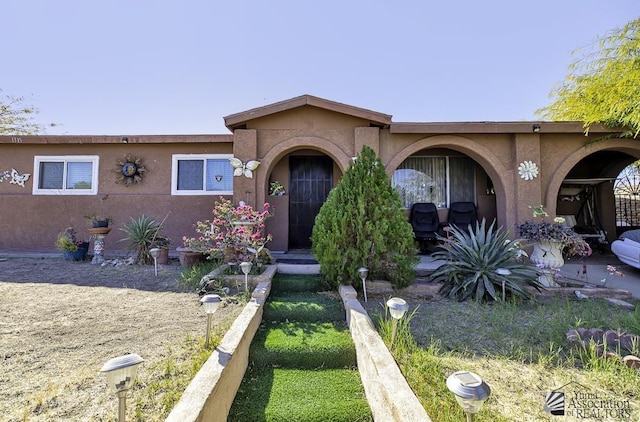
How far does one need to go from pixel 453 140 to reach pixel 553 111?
8.87 m

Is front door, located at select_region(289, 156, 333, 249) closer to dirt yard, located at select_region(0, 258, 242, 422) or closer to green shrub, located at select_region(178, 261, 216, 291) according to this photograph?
green shrub, located at select_region(178, 261, 216, 291)

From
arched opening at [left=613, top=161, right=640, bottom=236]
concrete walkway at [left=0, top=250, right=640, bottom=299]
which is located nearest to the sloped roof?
concrete walkway at [left=0, top=250, right=640, bottom=299]

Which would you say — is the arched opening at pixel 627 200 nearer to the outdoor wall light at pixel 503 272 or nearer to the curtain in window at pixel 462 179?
the curtain in window at pixel 462 179

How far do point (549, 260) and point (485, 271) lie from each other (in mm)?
1725

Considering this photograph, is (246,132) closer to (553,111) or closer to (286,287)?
(286,287)

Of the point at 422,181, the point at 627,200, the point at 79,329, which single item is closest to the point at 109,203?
the point at 79,329

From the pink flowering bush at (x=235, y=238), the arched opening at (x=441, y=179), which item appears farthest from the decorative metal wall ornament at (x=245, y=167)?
the arched opening at (x=441, y=179)

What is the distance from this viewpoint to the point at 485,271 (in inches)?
191

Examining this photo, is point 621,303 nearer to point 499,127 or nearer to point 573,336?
point 573,336

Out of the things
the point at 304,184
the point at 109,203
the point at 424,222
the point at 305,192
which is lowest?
the point at 424,222

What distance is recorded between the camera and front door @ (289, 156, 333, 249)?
888 centimetres

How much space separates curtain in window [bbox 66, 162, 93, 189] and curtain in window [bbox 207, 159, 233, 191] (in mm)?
3630

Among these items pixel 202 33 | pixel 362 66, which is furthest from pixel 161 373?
A: pixel 362 66

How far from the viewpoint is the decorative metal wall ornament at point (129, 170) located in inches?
332
